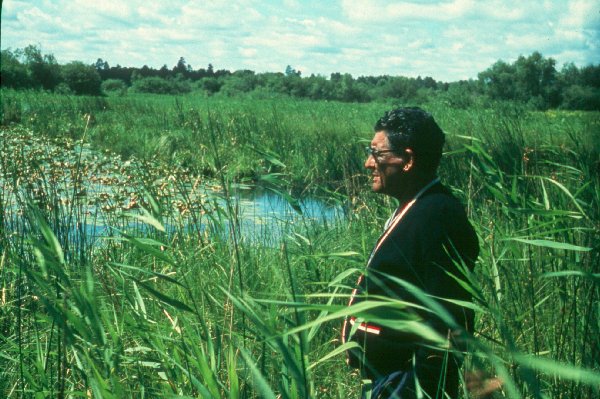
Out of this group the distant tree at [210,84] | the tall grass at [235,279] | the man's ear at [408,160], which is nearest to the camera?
the tall grass at [235,279]

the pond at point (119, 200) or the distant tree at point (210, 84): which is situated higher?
the distant tree at point (210, 84)

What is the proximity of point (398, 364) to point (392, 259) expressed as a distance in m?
0.35

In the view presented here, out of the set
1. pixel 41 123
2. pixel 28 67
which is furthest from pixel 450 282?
pixel 28 67

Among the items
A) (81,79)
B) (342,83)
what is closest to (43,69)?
(81,79)

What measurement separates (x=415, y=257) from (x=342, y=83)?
68834 mm

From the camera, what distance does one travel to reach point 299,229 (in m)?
4.59

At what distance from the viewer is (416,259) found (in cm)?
201

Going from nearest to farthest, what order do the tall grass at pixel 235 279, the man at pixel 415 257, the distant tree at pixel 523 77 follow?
the tall grass at pixel 235 279 → the man at pixel 415 257 → the distant tree at pixel 523 77

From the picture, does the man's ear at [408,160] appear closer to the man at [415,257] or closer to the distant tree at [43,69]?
the man at [415,257]

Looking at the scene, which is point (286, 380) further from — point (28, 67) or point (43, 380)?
point (28, 67)

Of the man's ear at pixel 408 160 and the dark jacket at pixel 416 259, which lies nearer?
the dark jacket at pixel 416 259

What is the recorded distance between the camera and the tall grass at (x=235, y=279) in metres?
1.45

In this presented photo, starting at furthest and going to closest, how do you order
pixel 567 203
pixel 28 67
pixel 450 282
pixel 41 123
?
pixel 28 67 < pixel 41 123 < pixel 567 203 < pixel 450 282

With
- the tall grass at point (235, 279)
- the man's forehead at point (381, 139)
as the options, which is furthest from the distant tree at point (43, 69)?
the man's forehead at point (381, 139)
